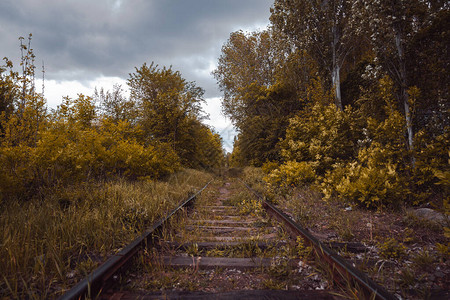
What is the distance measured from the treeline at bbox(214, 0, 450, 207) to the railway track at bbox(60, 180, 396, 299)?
1.55m

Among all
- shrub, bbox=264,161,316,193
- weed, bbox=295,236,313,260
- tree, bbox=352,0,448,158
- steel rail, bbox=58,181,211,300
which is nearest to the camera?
steel rail, bbox=58,181,211,300

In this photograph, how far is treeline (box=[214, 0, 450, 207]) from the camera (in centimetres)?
437

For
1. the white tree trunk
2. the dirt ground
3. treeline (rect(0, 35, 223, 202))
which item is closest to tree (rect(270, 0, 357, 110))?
the white tree trunk

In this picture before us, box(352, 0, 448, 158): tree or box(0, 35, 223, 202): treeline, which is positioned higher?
box(352, 0, 448, 158): tree

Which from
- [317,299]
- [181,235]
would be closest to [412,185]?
[317,299]

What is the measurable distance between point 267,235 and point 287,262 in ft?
3.48

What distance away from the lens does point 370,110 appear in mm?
6465

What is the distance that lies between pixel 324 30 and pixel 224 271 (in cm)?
1207

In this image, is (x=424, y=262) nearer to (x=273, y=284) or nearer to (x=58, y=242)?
(x=273, y=284)

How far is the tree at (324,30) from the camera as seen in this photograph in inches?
401

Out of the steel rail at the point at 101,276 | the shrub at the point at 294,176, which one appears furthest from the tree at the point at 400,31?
the steel rail at the point at 101,276

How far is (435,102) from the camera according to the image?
16.2 ft

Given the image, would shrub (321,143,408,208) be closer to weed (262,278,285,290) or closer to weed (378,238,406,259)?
weed (378,238,406,259)

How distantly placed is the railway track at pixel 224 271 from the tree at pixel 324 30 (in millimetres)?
9383
